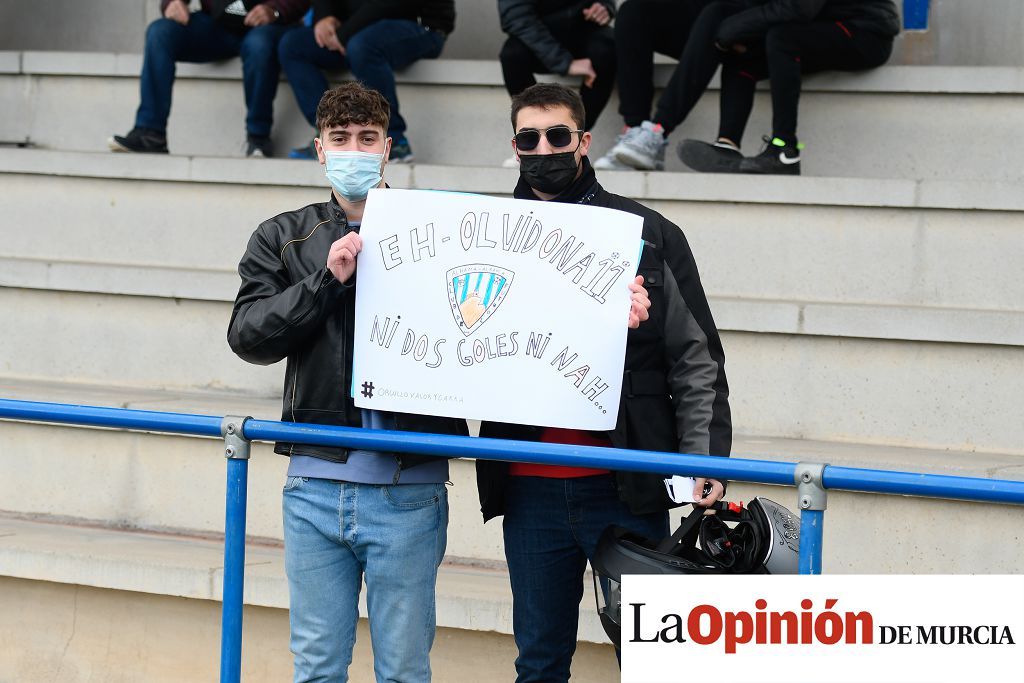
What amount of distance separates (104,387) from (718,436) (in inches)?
122

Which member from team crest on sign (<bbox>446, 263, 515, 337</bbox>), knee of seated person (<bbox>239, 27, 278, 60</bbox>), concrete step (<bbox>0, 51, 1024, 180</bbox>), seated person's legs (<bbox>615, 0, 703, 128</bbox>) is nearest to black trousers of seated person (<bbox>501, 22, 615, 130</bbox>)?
seated person's legs (<bbox>615, 0, 703, 128</bbox>)

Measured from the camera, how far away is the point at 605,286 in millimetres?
2859

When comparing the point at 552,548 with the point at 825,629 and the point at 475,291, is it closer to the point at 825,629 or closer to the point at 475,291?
the point at 475,291

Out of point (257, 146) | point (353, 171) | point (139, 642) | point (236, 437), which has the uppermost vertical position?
point (257, 146)

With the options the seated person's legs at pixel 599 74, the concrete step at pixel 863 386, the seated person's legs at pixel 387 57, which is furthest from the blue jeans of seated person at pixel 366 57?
the concrete step at pixel 863 386

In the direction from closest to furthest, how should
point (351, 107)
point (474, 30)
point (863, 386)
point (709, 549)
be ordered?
1. point (709, 549)
2. point (351, 107)
3. point (863, 386)
4. point (474, 30)

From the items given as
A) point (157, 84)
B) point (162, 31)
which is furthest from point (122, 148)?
point (162, 31)

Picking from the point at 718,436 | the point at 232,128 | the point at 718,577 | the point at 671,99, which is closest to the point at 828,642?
the point at 718,577

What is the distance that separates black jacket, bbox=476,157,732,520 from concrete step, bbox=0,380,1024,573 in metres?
1.12

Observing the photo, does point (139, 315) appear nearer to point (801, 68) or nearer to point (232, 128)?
point (232, 128)

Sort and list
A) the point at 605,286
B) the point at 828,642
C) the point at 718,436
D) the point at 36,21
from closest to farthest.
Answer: the point at 828,642 → the point at 605,286 → the point at 718,436 → the point at 36,21

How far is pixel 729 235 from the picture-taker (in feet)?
16.5

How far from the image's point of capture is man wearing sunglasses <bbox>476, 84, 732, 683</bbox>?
305cm

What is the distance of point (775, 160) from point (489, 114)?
4.93 feet
